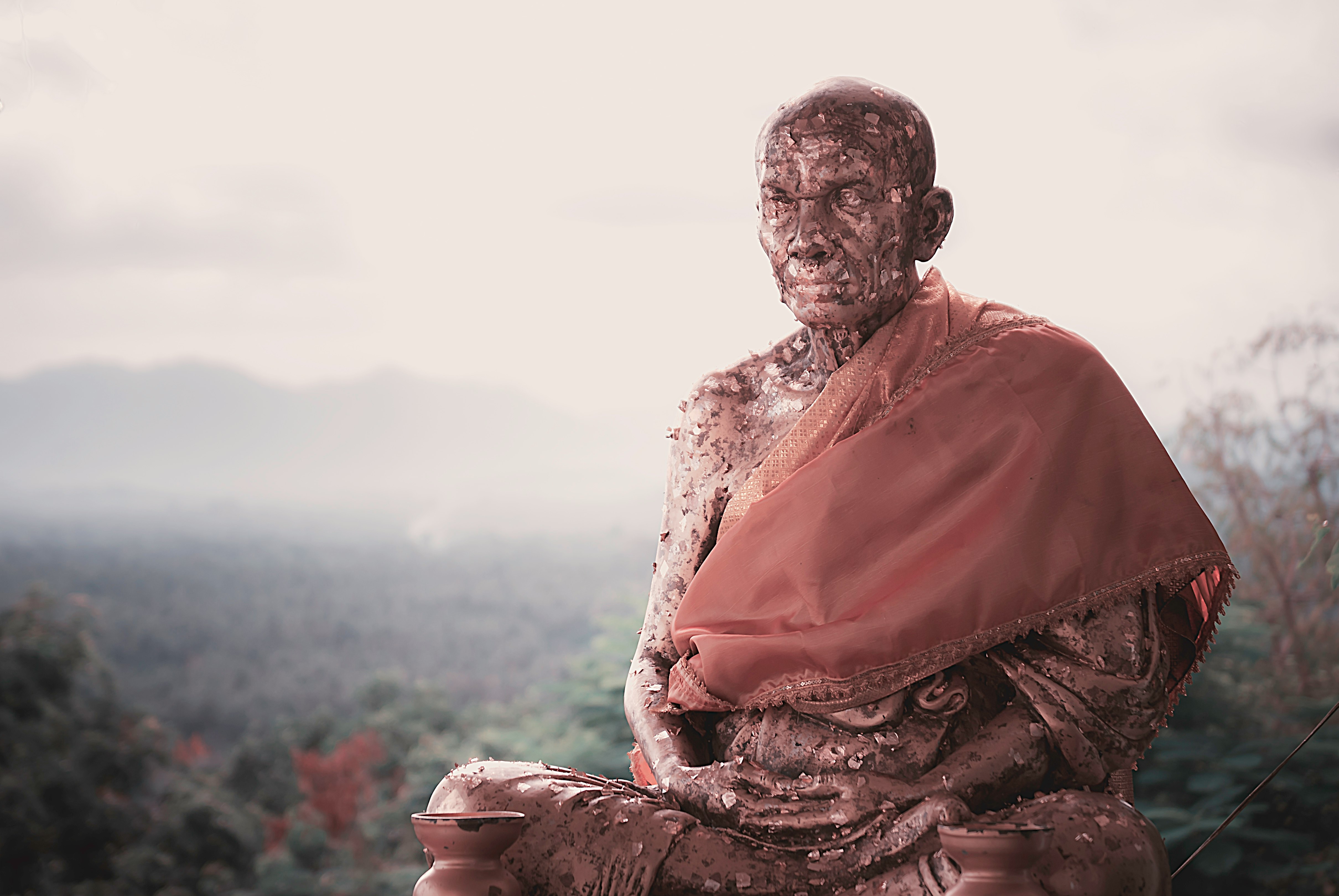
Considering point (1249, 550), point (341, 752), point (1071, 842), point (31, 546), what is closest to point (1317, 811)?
point (1249, 550)

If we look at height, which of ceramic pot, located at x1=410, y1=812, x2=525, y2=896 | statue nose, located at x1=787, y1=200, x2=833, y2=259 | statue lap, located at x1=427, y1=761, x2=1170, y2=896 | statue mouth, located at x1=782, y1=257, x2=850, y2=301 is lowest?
statue lap, located at x1=427, y1=761, x2=1170, y2=896

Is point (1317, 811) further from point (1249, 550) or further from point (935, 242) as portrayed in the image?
point (935, 242)

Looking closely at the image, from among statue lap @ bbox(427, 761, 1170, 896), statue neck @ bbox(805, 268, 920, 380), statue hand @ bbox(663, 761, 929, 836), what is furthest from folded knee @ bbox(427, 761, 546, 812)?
statue neck @ bbox(805, 268, 920, 380)

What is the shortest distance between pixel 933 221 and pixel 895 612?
917 millimetres

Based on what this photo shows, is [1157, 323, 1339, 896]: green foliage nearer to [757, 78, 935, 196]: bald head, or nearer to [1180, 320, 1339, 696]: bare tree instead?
[1180, 320, 1339, 696]: bare tree

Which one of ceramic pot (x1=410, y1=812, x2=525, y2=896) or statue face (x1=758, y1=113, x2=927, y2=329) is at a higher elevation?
statue face (x1=758, y1=113, x2=927, y2=329)

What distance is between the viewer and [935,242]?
8.20 feet

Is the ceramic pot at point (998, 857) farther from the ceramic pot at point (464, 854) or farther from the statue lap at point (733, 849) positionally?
the ceramic pot at point (464, 854)

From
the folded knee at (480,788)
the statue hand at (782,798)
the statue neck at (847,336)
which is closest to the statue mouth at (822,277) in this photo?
the statue neck at (847,336)

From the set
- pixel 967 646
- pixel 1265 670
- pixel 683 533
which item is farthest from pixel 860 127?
pixel 1265 670

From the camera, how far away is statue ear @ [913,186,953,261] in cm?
244

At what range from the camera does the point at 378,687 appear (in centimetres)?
638

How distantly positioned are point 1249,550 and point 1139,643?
3.45 meters

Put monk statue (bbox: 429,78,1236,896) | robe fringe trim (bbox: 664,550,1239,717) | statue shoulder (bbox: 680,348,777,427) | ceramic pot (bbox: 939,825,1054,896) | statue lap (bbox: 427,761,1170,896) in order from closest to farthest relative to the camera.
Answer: ceramic pot (bbox: 939,825,1054,896) → statue lap (bbox: 427,761,1170,896) → monk statue (bbox: 429,78,1236,896) → robe fringe trim (bbox: 664,550,1239,717) → statue shoulder (bbox: 680,348,777,427)
